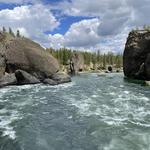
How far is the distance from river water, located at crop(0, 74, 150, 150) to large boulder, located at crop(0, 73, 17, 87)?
49.4ft

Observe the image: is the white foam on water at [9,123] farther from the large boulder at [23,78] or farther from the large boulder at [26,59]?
the large boulder at [26,59]

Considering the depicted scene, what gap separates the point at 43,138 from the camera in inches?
795

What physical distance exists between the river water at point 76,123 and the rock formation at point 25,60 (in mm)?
20715

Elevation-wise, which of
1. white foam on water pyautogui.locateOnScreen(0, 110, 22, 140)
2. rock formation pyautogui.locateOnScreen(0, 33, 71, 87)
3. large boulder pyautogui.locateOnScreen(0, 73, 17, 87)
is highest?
rock formation pyautogui.locateOnScreen(0, 33, 71, 87)

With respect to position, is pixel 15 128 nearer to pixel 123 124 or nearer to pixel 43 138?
pixel 43 138

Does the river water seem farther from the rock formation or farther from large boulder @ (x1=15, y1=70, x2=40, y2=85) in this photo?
the rock formation

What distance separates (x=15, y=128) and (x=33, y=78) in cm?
3329

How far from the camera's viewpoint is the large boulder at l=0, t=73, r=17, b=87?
50.9m

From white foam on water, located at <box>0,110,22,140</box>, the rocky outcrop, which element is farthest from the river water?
the rocky outcrop

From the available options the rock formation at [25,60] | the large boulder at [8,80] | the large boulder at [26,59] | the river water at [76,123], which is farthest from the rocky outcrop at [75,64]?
the river water at [76,123]

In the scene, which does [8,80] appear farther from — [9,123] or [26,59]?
[9,123]

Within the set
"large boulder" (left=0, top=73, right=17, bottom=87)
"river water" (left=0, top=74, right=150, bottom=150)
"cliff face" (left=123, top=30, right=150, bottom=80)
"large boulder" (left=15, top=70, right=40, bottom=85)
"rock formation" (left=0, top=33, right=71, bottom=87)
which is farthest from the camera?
"cliff face" (left=123, top=30, right=150, bottom=80)

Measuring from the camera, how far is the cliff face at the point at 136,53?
6706 centimetres

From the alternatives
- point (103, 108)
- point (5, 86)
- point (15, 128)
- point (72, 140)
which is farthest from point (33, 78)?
point (72, 140)
